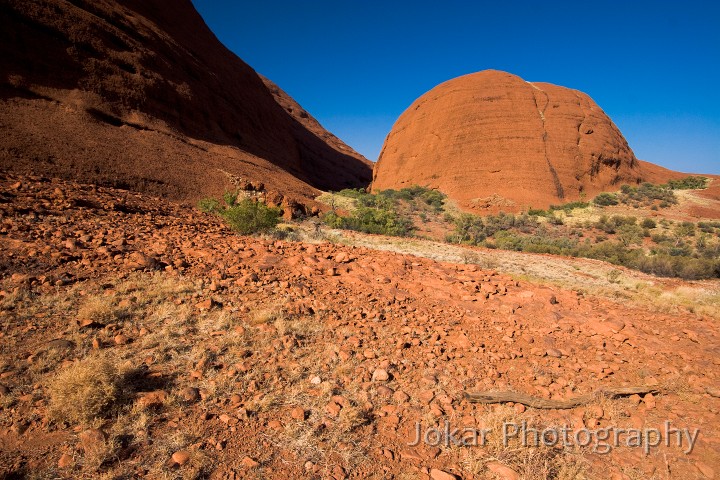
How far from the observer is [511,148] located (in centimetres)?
3216

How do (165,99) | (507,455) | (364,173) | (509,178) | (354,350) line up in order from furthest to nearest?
(364,173)
(509,178)
(165,99)
(354,350)
(507,455)

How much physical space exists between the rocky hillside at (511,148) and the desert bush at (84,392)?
27328 millimetres

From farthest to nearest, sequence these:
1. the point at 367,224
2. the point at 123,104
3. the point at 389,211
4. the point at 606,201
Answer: the point at 606,201, the point at 389,211, the point at 123,104, the point at 367,224

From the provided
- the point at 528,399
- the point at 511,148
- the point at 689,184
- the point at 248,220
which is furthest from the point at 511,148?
the point at 528,399

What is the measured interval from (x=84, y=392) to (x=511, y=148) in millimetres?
35150

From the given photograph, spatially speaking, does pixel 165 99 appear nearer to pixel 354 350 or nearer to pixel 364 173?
pixel 354 350

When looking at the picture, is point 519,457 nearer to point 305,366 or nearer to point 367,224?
point 305,366

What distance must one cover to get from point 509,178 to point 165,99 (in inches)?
1052

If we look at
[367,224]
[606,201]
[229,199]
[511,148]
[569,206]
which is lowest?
[367,224]

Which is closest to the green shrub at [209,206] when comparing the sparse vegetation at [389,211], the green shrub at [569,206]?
the sparse vegetation at [389,211]

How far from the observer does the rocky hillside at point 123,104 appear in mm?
12539

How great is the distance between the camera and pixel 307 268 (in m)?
5.41

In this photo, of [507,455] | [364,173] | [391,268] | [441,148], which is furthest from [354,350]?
[364,173]

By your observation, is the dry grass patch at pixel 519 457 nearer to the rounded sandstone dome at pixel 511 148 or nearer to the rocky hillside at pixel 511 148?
the rocky hillside at pixel 511 148
